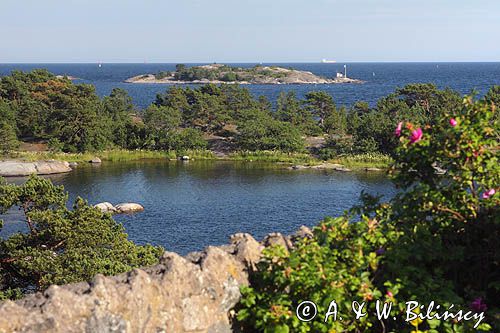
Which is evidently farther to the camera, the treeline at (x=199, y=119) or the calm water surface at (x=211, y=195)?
the treeline at (x=199, y=119)

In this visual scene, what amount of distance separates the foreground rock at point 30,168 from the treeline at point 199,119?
5.28 metres

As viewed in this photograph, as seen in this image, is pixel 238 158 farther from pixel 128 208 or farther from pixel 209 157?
pixel 128 208

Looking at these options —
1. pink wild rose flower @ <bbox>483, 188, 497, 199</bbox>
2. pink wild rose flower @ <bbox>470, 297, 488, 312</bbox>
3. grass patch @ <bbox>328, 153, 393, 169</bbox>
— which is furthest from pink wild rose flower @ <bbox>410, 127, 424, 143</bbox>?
grass patch @ <bbox>328, 153, 393, 169</bbox>

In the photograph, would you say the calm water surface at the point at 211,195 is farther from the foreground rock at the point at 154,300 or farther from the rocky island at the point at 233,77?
the rocky island at the point at 233,77

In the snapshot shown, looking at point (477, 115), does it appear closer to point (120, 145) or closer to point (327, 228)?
point (327, 228)

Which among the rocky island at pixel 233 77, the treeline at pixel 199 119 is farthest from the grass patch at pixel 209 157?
the rocky island at pixel 233 77

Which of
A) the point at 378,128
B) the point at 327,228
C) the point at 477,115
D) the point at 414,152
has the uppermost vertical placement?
the point at 477,115

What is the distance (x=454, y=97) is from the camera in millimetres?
60156

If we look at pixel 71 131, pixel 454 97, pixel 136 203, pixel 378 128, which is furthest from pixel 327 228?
pixel 454 97

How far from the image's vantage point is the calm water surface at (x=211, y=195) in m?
31.6

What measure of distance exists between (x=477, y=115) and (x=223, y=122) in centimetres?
5992

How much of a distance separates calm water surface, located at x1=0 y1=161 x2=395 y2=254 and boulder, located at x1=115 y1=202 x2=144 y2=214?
0.66 meters

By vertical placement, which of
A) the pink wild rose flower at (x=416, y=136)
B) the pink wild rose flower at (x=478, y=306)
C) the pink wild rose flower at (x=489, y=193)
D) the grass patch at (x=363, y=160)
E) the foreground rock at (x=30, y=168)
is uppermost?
the pink wild rose flower at (x=416, y=136)

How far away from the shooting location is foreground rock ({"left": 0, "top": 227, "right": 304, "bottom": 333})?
16.3 ft
